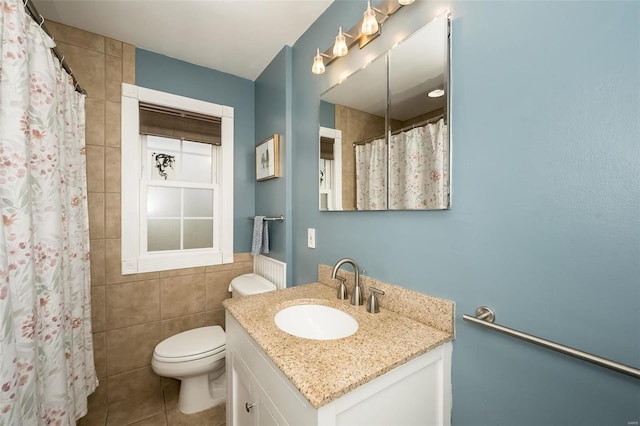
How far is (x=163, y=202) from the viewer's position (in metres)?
2.02

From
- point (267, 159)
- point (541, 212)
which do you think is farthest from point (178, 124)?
point (541, 212)

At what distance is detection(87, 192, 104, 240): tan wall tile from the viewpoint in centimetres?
171

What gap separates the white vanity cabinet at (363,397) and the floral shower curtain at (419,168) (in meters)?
0.53

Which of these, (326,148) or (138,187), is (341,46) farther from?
(138,187)

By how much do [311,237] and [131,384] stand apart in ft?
5.55

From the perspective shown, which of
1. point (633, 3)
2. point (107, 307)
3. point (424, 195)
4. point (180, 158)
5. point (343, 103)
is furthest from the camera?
point (180, 158)

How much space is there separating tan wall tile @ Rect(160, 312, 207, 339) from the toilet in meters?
0.11

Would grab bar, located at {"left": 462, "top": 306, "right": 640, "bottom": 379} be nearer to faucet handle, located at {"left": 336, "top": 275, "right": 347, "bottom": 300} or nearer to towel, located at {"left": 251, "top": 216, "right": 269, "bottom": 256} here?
faucet handle, located at {"left": 336, "top": 275, "right": 347, "bottom": 300}

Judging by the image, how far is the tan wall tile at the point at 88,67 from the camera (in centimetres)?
167

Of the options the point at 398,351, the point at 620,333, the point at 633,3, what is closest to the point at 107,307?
the point at 398,351

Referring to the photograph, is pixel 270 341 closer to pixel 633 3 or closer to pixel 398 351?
pixel 398 351

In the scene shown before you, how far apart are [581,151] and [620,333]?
433mm

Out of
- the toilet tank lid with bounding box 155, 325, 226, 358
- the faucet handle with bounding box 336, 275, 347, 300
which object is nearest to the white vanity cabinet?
the faucet handle with bounding box 336, 275, 347, 300

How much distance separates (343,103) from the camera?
4.42ft
